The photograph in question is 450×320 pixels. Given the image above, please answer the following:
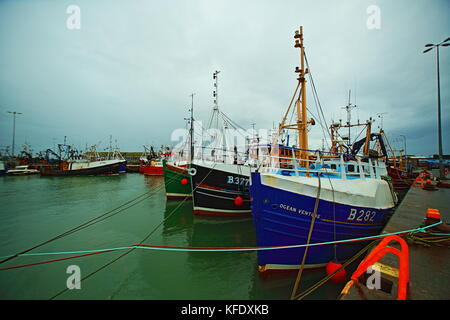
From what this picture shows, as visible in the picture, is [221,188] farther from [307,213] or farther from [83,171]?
[83,171]

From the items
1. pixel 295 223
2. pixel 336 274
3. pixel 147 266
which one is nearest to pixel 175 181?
pixel 147 266

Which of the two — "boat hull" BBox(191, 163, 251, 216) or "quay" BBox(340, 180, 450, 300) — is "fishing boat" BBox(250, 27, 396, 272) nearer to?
"quay" BBox(340, 180, 450, 300)

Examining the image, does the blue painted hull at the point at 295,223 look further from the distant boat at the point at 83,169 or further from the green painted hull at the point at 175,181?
the distant boat at the point at 83,169

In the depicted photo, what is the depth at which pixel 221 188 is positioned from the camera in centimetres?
1056

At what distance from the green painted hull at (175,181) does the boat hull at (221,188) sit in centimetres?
438

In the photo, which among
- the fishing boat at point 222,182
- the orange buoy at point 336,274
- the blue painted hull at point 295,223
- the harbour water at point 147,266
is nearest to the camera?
the orange buoy at point 336,274

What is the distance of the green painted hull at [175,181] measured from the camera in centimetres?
1532

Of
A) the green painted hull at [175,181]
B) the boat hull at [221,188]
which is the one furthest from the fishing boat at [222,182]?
the green painted hull at [175,181]

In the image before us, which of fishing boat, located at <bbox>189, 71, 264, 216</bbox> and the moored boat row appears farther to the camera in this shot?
fishing boat, located at <bbox>189, 71, 264, 216</bbox>

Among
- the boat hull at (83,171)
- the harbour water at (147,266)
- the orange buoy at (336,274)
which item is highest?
the boat hull at (83,171)

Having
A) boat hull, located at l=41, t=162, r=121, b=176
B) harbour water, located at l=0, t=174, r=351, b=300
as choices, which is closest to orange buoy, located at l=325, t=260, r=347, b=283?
harbour water, located at l=0, t=174, r=351, b=300

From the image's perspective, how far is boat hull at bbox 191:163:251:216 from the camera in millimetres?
10469

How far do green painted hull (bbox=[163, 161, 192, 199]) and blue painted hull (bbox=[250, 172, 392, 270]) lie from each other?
35.5 ft
